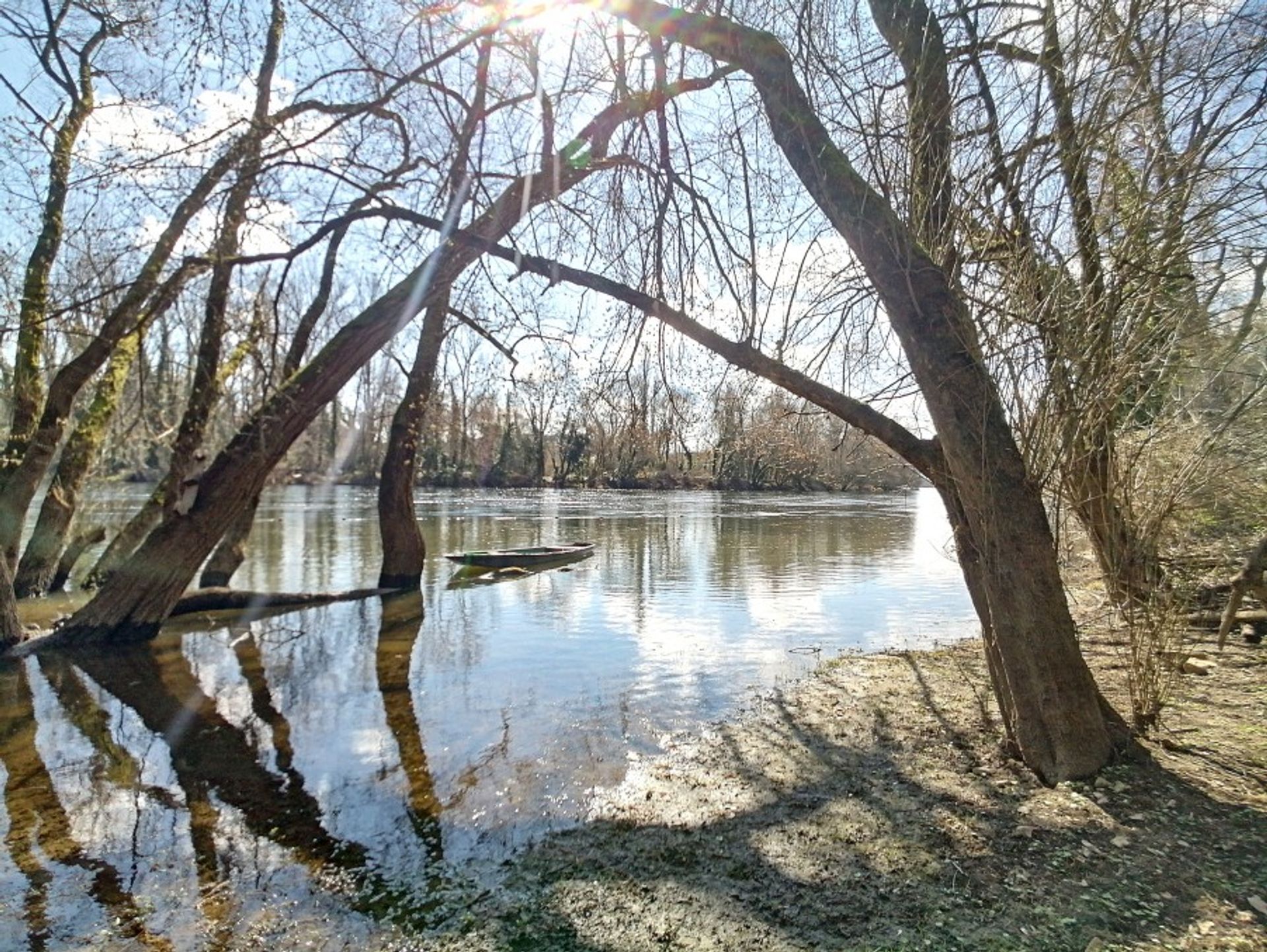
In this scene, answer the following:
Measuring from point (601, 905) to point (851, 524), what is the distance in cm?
2704

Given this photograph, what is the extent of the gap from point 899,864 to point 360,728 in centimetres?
460

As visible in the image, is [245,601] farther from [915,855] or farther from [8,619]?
[915,855]

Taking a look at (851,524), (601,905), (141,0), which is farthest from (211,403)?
(851,524)

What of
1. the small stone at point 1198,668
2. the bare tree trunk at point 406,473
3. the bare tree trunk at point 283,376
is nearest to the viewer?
the small stone at point 1198,668

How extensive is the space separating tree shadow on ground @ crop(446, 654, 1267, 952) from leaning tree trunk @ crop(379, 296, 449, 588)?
33.4 ft

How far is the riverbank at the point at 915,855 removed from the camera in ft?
9.64

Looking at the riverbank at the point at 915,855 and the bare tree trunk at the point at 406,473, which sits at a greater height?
the bare tree trunk at the point at 406,473

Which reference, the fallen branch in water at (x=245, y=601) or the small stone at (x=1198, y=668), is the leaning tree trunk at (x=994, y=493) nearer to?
the small stone at (x=1198, y=668)

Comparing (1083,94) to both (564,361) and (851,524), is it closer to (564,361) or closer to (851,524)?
(564,361)

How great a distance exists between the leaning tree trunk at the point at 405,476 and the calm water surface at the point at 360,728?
73 cm

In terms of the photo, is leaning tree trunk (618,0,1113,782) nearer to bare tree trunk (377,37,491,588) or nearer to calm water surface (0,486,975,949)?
calm water surface (0,486,975,949)

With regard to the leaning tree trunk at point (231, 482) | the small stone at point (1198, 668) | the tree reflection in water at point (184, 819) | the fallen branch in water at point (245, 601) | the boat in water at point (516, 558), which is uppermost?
the leaning tree trunk at point (231, 482)

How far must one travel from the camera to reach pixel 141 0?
6988mm

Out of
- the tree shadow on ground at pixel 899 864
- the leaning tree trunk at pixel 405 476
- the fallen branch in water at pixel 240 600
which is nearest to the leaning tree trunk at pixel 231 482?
the fallen branch in water at pixel 240 600
